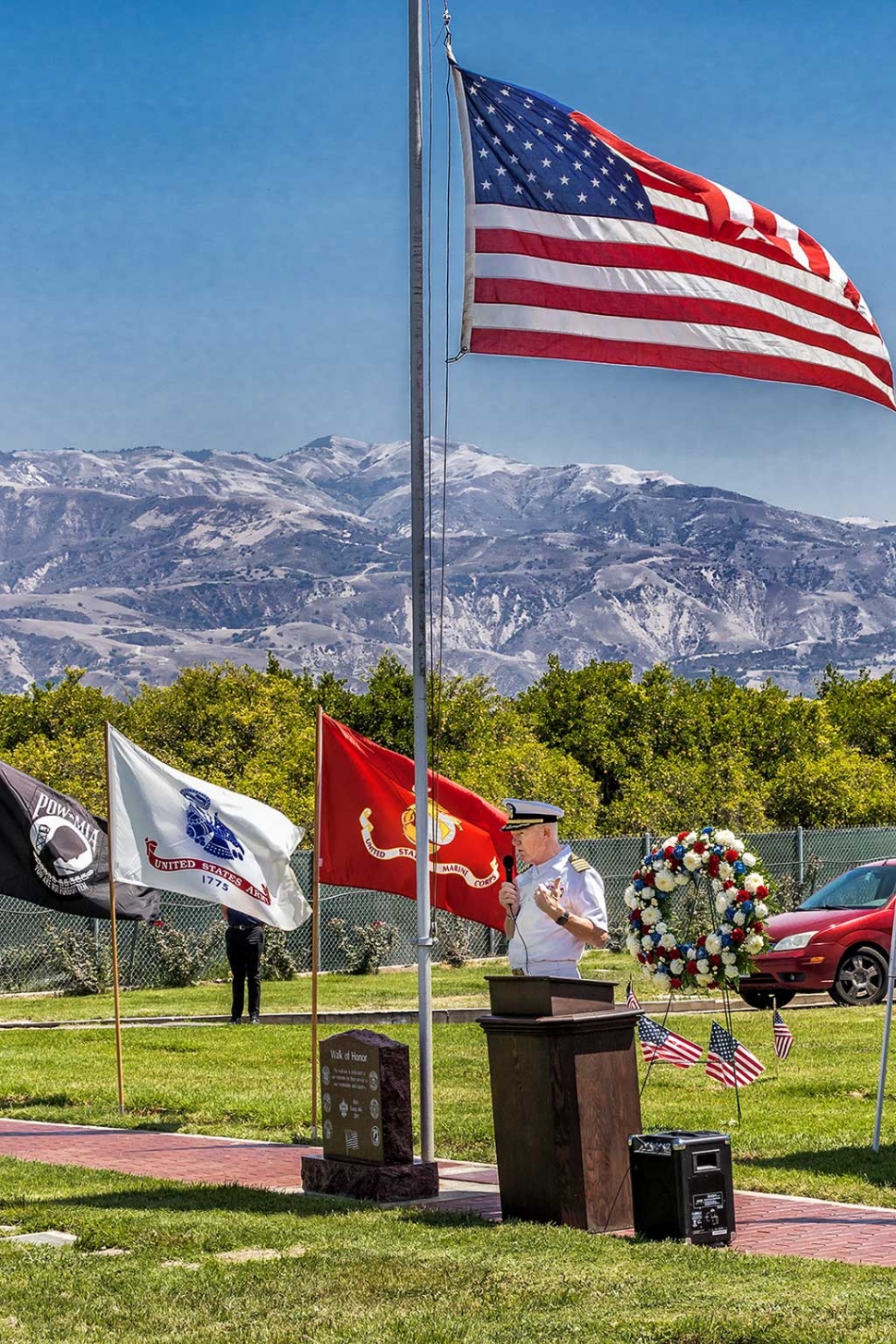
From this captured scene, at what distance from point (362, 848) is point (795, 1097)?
3.98m

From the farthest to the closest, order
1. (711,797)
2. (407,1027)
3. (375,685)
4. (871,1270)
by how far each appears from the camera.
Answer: (375,685) → (711,797) → (407,1027) → (871,1270)

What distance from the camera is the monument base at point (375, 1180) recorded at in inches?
389

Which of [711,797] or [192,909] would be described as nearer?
[192,909]

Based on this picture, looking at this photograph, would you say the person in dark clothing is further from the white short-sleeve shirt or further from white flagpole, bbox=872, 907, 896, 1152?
the white short-sleeve shirt

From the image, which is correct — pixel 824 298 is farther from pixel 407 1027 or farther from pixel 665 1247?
pixel 407 1027

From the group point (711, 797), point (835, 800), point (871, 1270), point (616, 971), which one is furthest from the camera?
point (835, 800)

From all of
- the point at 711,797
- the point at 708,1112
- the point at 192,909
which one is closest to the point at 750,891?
the point at 708,1112

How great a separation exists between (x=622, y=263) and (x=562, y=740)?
46171mm

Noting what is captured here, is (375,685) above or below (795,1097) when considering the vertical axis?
above

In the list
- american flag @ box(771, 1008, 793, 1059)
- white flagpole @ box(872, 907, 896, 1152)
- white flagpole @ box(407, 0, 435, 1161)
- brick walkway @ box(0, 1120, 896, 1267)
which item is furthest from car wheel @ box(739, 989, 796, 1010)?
white flagpole @ box(407, 0, 435, 1161)

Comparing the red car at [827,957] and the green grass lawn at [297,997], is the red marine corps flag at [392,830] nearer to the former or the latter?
the green grass lawn at [297,997]

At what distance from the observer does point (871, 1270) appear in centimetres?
782

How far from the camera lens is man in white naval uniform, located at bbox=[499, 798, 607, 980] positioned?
9828mm

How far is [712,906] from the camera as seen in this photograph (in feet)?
43.9
